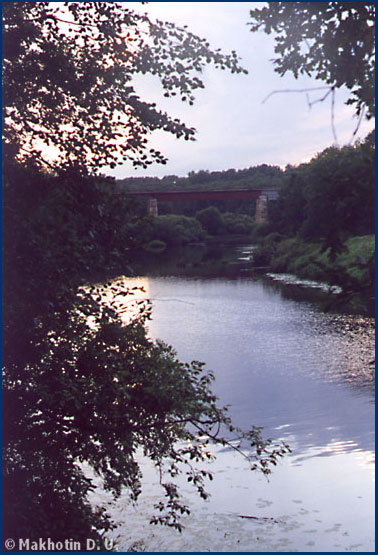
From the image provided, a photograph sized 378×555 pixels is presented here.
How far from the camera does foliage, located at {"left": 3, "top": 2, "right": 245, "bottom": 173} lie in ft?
31.9

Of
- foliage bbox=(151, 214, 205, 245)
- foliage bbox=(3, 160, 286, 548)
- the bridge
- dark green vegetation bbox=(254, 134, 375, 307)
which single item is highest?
the bridge

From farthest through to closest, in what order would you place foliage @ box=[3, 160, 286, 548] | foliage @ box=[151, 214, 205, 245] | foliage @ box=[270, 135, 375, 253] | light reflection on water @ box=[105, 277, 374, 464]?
foliage @ box=[151, 214, 205, 245] < light reflection on water @ box=[105, 277, 374, 464] < foliage @ box=[3, 160, 286, 548] < foliage @ box=[270, 135, 375, 253]

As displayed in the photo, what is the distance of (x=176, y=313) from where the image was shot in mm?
39531

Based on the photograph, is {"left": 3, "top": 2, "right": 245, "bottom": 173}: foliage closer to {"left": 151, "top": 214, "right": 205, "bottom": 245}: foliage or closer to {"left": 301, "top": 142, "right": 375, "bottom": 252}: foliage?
{"left": 301, "top": 142, "right": 375, "bottom": 252}: foliage

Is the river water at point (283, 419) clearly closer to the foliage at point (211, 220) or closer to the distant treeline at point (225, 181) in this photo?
the distant treeline at point (225, 181)

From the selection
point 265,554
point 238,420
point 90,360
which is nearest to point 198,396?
point 90,360

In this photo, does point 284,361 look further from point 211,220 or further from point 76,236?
point 211,220

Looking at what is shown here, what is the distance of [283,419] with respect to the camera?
22.1 meters

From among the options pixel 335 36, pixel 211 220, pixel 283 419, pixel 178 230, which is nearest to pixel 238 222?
pixel 211 220

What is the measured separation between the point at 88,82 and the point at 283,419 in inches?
601

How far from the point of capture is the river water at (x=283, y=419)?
46.3ft

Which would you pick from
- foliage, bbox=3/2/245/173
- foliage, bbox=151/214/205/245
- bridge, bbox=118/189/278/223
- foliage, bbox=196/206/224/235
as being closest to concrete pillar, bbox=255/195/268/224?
bridge, bbox=118/189/278/223

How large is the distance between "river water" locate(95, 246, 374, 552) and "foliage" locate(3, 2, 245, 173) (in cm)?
226

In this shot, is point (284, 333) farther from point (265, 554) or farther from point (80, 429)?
point (80, 429)
